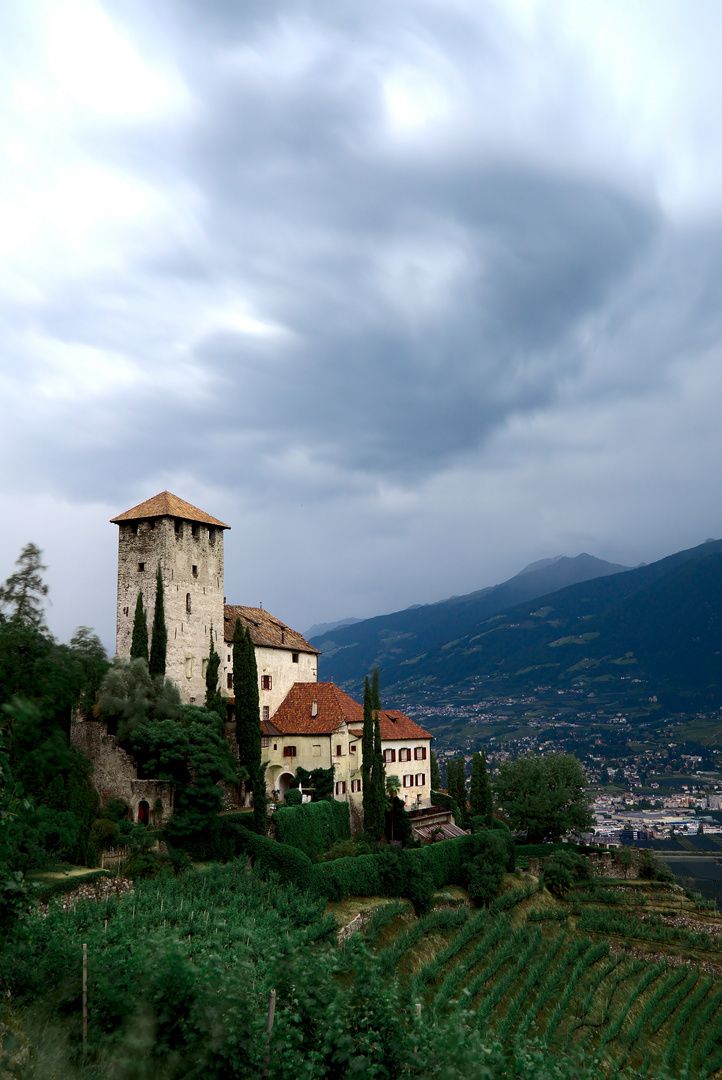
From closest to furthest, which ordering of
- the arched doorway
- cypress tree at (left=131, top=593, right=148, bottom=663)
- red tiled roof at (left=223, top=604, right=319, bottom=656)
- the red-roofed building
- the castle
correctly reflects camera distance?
cypress tree at (left=131, top=593, right=148, bottom=663), the castle, the red-roofed building, the arched doorway, red tiled roof at (left=223, top=604, right=319, bottom=656)

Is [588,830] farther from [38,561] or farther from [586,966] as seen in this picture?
[38,561]

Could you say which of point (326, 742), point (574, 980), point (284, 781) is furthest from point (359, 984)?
point (284, 781)

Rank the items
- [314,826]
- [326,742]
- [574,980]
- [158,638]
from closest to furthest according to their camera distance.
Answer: [574,980] → [314,826] → [158,638] → [326,742]

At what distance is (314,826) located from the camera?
150ft

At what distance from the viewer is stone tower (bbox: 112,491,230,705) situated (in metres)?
51.3

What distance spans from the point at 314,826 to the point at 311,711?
424 inches

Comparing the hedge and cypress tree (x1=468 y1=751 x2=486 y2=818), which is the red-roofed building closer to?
the hedge

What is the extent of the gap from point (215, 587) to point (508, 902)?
29.8 m

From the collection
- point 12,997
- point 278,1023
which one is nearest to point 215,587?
point 12,997

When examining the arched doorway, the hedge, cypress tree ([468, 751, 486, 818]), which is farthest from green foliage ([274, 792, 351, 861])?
cypress tree ([468, 751, 486, 818])

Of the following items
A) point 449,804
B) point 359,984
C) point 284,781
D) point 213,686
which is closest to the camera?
point 359,984

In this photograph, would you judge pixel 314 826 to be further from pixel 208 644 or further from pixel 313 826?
pixel 208 644

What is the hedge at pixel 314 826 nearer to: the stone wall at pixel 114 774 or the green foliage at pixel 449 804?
the stone wall at pixel 114 774

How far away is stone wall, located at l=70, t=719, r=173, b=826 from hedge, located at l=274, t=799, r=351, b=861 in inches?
267
